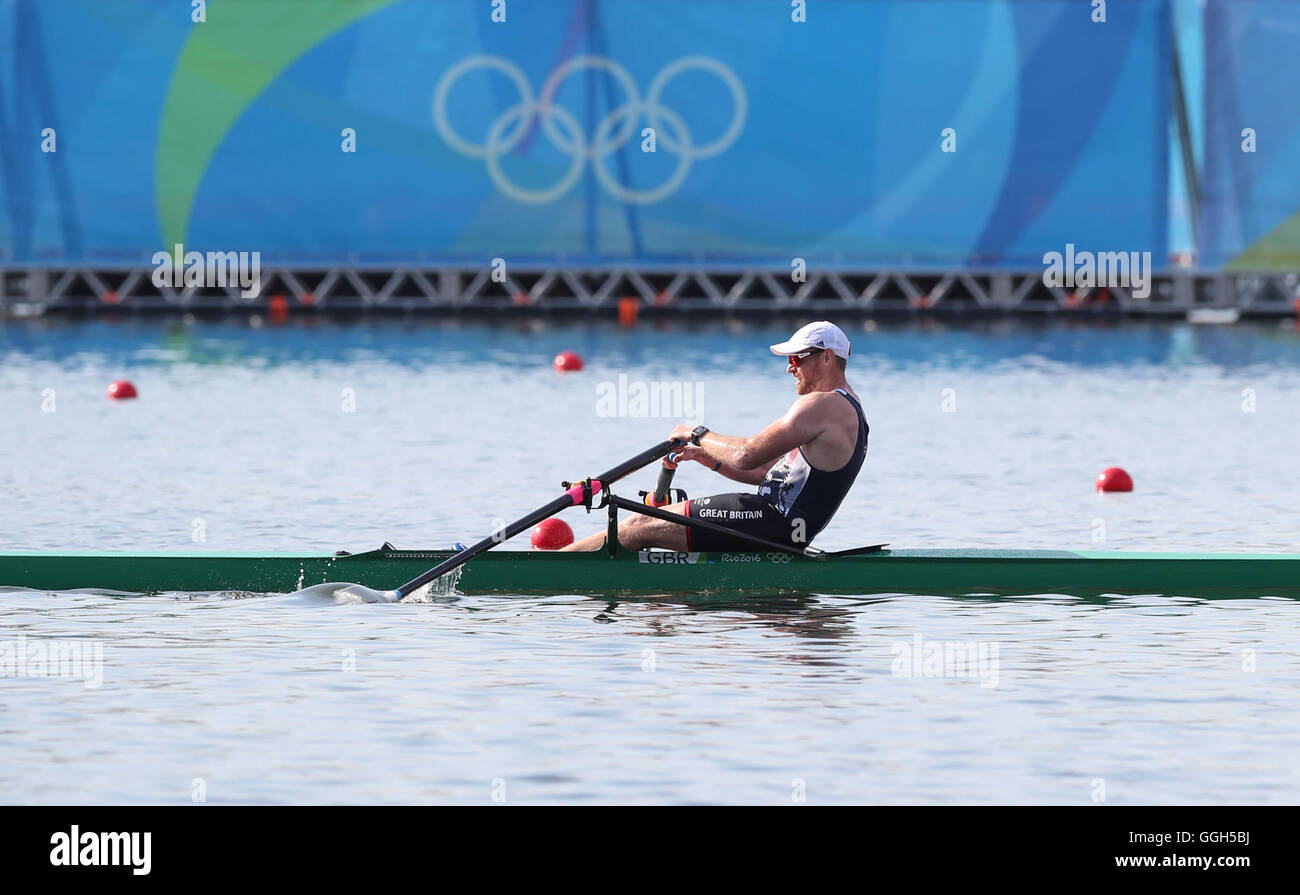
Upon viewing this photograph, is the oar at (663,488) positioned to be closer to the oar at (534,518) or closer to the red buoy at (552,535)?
the oar at (534,518)

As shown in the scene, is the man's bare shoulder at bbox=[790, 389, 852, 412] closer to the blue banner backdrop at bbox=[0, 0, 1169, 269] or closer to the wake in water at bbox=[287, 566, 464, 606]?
the wake in water at bbox=[287, 566, 464, 606]

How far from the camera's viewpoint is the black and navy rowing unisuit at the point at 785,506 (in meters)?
12.6

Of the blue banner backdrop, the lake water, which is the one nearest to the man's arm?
the lake water

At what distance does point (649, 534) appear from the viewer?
12.9 m

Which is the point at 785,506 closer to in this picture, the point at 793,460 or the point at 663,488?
the point at 793,460

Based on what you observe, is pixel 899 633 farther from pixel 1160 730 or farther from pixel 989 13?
pixel 989 13

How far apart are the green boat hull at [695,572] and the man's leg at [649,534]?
9 centimetres

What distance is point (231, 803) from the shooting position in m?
8.66

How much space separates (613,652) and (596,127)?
31917 mm

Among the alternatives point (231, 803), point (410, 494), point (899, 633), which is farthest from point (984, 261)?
point (231, 803)

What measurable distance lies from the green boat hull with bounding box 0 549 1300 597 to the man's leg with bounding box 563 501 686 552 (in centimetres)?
9

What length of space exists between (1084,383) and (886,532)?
13538mm

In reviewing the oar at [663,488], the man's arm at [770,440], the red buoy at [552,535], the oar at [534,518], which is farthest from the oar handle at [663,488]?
the red buoy at [552,535]

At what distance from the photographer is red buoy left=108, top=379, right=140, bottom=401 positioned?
2673 cm
